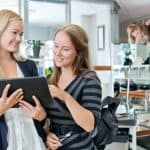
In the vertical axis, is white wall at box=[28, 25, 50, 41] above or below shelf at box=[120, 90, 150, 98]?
above

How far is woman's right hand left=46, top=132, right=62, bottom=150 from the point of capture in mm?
1179

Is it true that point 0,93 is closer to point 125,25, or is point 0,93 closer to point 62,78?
point 62,78

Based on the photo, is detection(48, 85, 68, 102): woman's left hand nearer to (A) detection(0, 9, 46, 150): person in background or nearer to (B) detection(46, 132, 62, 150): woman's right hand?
(A) detection(0, 9, 46, 150): person in background

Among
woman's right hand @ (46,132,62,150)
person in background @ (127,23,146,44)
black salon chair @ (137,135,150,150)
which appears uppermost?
person in background @ (127,23,146,44)

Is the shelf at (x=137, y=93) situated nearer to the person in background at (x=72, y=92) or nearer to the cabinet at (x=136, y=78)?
the cabinet at (x=136, y=78)

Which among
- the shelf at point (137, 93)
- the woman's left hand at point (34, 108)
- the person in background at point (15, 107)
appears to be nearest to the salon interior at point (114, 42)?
the shelf at point (137, 93)

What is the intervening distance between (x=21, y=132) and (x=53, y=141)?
0.55 ft

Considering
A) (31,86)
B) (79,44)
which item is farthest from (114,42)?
(31,86)

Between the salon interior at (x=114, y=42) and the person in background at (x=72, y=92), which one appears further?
the salon interior at (x=114, y=42)

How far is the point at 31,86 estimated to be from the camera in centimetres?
110

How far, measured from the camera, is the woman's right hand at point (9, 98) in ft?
3.65

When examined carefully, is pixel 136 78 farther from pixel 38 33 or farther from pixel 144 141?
pixel 38 33

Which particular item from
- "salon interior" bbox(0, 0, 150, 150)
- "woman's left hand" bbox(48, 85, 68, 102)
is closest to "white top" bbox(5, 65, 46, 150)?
"woman's left hand" bbox(48, 85, 68, 102)

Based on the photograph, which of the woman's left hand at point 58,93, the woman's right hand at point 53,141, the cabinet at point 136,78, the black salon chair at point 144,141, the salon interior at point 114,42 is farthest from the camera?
the cabinet at point 136,78
